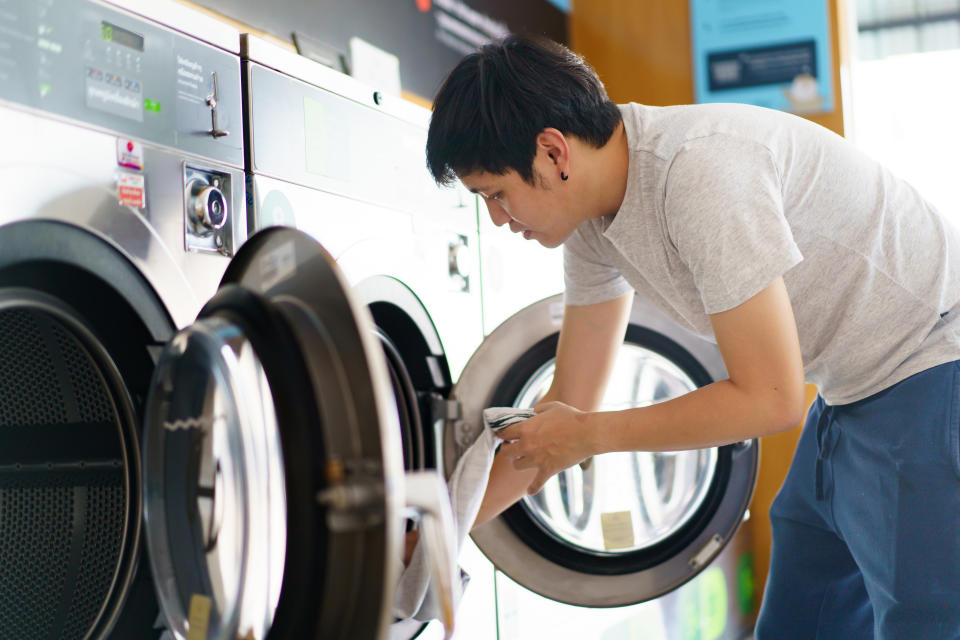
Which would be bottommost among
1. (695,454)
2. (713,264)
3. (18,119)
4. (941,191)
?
(695,454)

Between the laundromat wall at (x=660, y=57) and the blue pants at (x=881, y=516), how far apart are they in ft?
4.91

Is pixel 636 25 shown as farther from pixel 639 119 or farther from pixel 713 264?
pixel 713 264

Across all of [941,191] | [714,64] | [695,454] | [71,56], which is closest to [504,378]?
[695,454]

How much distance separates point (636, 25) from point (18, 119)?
2627 mm

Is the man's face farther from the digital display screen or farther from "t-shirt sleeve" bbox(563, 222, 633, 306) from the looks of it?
the digital display screen

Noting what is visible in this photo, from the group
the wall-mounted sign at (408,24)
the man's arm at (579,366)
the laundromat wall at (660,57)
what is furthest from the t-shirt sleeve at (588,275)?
the laundromat wall at (660,57)

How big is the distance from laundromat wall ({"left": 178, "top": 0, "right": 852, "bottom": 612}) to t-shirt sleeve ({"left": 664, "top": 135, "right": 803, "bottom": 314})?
193 cm

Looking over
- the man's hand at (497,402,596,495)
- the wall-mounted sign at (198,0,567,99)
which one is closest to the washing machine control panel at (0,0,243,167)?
the man's hand at (497,402,596,495)

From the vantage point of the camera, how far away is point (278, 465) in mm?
1130

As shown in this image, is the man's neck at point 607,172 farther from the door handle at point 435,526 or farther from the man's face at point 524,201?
the door handle at point 435,526

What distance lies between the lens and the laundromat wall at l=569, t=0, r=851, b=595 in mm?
2947

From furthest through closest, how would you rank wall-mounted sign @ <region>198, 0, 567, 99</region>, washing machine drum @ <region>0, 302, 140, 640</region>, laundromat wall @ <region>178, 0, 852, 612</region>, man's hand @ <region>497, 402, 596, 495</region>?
1. laundromat wall @ <region>178, 0, 852, 612</region>
2. wall-mounted sign @ <region>198, 0, 567, 99</region>
3. man's hand @ <region>497, 402, 596, 495</region>
4. washing machine drum @ <region>0, 302, 140, 640</region>

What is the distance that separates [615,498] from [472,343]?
0.43 meters

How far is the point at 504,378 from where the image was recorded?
5.18 ft
